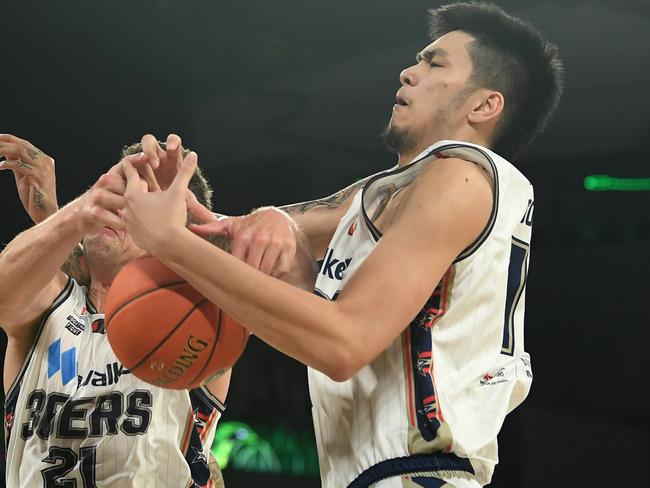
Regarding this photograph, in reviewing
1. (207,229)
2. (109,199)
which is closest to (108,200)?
(109,199)

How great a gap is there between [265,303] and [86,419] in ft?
4.66

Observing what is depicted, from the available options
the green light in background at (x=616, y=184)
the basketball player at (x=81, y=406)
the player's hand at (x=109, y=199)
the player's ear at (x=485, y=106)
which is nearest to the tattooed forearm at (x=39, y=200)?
the basketball player at (x=81, y=406)

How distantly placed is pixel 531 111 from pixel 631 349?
296 cm

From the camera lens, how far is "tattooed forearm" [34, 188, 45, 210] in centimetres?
301

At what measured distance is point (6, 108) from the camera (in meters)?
5.60

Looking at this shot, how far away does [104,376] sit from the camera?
275cm


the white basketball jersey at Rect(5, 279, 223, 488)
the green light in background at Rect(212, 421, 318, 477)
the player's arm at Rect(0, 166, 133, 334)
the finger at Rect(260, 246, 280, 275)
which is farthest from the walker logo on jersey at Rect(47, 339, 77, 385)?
the green light in background at Rect(212, 421, 318, 477)

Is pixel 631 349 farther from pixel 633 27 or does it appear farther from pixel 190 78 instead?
pixel 190 78

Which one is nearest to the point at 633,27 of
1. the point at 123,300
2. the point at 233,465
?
the point at 233,465

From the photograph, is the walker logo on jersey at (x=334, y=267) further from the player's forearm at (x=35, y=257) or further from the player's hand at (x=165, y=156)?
the player's forearm at (x=35, y=257)

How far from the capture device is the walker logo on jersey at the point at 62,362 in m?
2.76

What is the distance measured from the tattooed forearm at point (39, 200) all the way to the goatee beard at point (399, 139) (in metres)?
1.38

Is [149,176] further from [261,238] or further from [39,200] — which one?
[39,200]

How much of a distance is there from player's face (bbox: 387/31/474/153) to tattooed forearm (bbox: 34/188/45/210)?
139cm
